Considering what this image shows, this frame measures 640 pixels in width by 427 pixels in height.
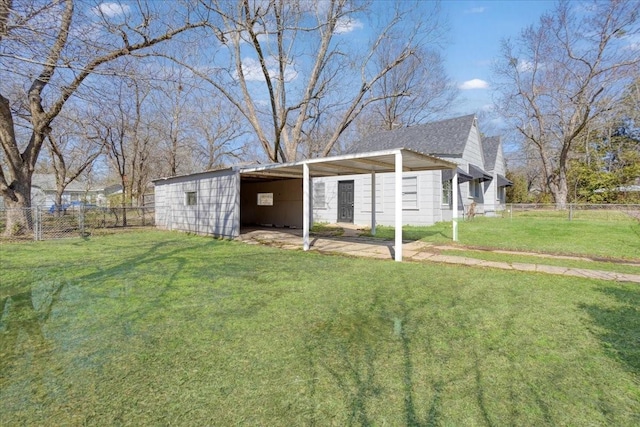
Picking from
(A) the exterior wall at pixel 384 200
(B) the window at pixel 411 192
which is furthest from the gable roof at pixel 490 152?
(B) the window at pixel 411 192

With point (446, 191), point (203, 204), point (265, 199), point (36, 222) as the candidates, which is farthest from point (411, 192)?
point (36, 222)

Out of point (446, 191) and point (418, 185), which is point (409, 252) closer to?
point (418, 185)

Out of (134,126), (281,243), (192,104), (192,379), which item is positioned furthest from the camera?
(192,104)

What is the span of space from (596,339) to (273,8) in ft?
40.9

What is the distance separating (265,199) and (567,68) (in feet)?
62.3

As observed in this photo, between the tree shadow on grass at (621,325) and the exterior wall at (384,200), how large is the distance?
8.63m

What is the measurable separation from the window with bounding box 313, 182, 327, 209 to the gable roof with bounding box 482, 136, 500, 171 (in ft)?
33.0

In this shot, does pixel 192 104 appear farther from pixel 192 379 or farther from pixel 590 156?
pixel 590 156

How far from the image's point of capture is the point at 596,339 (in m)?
2.72

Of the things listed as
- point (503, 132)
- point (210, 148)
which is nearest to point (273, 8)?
point (210, 148)

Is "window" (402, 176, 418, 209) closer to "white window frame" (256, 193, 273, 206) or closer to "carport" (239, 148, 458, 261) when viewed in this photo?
"carport" (239, 148, 458, 261)

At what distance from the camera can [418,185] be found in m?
12.7

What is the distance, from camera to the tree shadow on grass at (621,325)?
8.02 feet

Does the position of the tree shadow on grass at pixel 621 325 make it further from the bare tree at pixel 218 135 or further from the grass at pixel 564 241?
the bare tree at pixel 218 135
